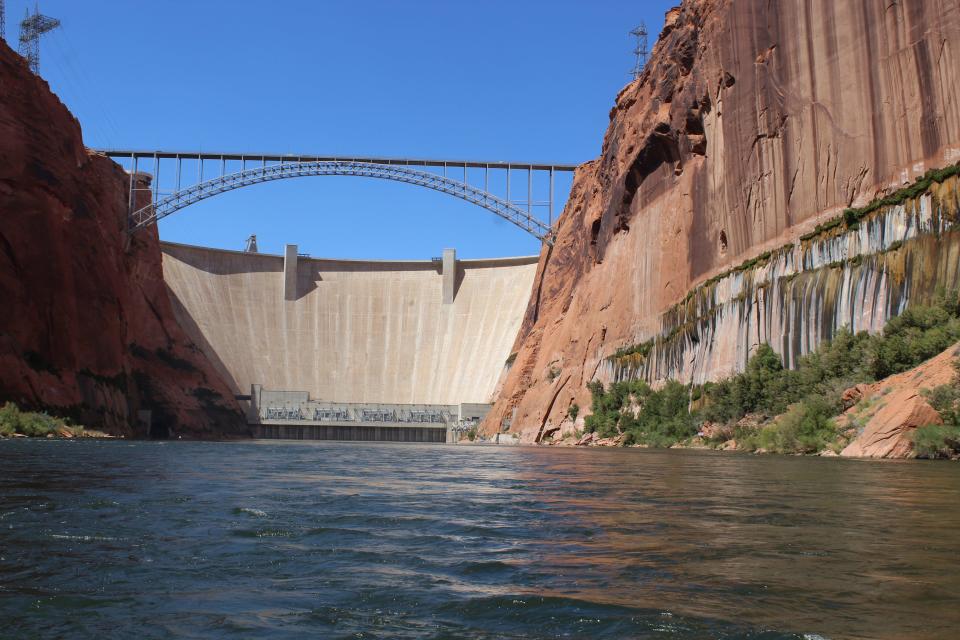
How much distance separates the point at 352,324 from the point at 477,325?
14488mm

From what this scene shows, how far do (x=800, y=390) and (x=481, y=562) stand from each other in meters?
31.0

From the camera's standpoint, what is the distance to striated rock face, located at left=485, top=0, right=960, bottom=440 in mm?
37688

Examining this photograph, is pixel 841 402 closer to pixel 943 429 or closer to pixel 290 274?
pixel 943 429

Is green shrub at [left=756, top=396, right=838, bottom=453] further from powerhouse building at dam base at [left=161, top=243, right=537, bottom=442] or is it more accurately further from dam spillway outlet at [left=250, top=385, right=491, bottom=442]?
dam spillway outlet at [left=250, top=385, right=491, bottom=442]

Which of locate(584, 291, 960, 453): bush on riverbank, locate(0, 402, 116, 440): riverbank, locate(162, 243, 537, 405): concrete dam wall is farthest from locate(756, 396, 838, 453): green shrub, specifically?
locate(162, 243, 537, 405): concrete dam wall

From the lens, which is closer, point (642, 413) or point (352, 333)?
point (642, 413)

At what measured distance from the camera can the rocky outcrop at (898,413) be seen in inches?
969

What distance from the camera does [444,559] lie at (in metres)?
9.45

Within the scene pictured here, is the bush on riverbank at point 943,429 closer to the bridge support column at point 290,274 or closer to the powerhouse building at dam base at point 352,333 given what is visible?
the powerhouse building at dam base at point 352,333

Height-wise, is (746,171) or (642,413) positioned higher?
(746,171)

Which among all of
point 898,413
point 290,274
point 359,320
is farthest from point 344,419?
point 898,413

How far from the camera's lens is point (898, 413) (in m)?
25.8

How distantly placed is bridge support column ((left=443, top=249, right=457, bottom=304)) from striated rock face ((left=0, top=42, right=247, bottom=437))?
3673 cm

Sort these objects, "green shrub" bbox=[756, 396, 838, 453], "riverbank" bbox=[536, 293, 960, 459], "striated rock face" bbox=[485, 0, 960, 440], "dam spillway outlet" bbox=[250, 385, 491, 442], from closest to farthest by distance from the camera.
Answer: "riverbank" bbox=[536, 293, 960, 459] → "green shrub" bbox=[756, 396, 838, 453] → "striated rock face" bbox=[485, 0, 960, 440] → "dam spillway outlet" bbox=[250, 385, 491, 442]
